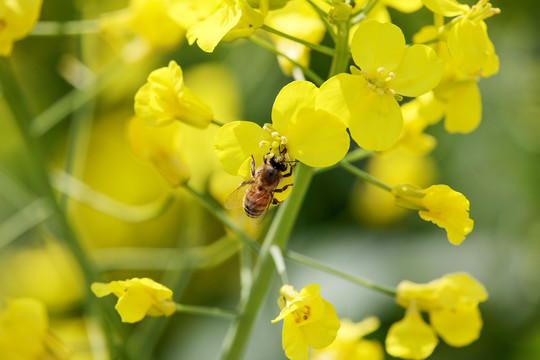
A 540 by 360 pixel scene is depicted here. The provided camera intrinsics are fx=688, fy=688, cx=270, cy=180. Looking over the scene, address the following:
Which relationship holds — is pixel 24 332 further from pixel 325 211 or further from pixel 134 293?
pixel 325 211

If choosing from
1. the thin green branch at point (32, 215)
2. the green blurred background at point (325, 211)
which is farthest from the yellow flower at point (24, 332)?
the green blurred background at point (325, 211)

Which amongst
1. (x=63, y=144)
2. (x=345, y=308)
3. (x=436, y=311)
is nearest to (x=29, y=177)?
(x=63, y=144)

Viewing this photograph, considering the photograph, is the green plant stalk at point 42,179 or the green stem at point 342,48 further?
the green plant stalk at point 42,179

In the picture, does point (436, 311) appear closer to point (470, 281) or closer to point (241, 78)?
point (470, 281)

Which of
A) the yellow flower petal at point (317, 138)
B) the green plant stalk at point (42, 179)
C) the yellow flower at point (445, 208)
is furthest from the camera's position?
the green plant stalk at point (42, 179)

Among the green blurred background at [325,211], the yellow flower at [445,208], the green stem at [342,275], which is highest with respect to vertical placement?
the yellow flower at [445,208]

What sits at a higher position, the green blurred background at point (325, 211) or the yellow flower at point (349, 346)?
the yellow flower at point (349, 346)

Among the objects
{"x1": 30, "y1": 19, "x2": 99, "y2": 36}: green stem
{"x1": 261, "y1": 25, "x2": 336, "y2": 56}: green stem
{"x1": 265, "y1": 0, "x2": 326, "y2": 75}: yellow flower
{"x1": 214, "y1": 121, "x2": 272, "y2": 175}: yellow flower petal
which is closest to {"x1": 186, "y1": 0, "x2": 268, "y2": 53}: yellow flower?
{"x1": 261, "y1": 25, "x2": 336, "y2": 56}: green stem

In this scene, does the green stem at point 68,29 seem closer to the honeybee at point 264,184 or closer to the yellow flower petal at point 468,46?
the honeybee at point 264,184
